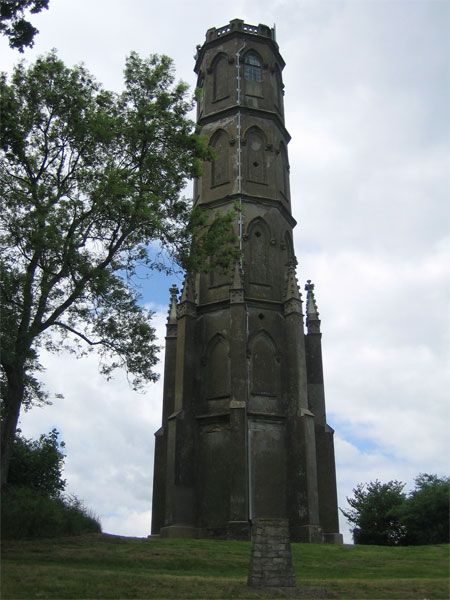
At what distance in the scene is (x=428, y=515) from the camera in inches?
1032

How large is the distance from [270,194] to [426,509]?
1630 centimetres

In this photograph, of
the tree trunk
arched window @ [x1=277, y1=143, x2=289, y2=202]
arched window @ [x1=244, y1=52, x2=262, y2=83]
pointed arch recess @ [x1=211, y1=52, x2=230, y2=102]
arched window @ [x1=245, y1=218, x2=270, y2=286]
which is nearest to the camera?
the tree trunk

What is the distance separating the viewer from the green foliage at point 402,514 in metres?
26.0

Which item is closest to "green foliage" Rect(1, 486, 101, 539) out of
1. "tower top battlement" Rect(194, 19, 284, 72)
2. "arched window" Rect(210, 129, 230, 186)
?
"arched window" Rect(210, 129, 230, 186)

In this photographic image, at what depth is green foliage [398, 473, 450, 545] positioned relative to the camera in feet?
84.7

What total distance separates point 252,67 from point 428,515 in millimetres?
24489

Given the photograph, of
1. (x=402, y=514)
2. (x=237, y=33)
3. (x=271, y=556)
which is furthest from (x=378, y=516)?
(x=237, y=33)

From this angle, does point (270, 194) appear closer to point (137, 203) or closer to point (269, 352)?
point (269, 352)

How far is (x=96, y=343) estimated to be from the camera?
742 inches

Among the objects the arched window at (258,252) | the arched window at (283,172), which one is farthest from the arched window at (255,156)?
the arched window at (258,252)

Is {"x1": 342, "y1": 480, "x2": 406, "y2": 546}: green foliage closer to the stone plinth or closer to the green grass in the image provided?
the green grass

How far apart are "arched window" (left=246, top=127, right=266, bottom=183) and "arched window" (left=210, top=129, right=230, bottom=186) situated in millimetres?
1116

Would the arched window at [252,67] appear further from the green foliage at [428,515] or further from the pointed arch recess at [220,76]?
the green foliage at [428,515]

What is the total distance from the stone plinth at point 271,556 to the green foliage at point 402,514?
14.5 metres
